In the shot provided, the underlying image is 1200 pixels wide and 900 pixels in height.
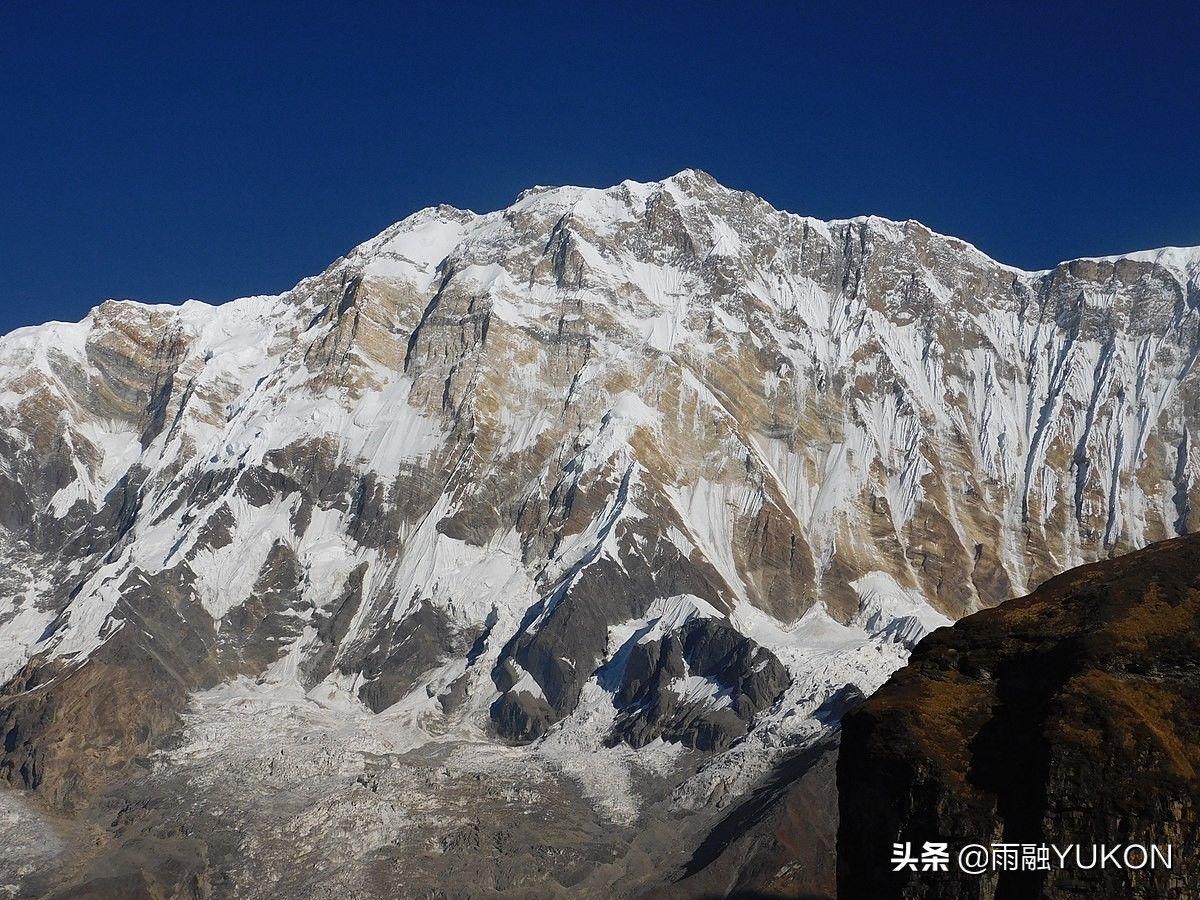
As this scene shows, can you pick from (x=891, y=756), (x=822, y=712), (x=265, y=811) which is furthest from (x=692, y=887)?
(x=891, y=756)

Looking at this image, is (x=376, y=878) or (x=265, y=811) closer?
(x=376, y=878)

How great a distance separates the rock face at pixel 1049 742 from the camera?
173 feet

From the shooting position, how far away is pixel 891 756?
57.7 m

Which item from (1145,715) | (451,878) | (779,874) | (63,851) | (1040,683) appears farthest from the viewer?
(63,851)

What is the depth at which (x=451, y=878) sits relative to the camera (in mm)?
163500

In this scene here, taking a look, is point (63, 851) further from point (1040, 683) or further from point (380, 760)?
point (1040, 683)

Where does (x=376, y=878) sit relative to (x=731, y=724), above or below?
below

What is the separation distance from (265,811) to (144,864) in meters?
16.9

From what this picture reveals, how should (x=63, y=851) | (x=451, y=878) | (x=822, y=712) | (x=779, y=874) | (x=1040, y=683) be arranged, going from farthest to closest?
(x=822, y=712), (x=63, y=851), (x=451, y=878), (x=779, y=874), (x=1040, y=683)

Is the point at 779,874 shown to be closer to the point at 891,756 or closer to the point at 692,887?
the point at 692,887

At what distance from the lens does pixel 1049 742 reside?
177 feet

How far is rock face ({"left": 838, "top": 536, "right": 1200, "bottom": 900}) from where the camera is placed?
173 ft

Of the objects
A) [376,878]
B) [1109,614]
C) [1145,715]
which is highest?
[1109,614]

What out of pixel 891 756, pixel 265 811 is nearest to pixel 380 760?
pixel 265 811
